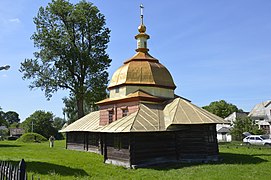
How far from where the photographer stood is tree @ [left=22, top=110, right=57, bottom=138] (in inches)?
2443

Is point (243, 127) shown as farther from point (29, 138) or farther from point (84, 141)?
point (29, 138)

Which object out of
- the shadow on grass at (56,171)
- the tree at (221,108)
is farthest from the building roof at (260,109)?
the shadow on grass at (56,171)

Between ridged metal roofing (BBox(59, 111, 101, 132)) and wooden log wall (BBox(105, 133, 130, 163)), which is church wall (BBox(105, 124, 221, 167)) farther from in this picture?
ridged metal roofing (BBox(59, 111, 101, 132))

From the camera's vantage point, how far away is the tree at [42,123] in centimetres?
6204

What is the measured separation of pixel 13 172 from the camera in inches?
272

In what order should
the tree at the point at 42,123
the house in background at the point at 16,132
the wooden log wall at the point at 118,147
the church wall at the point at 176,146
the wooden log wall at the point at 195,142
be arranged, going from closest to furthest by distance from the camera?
the wooden log wall at the point at 118,147 → the church wall at the point at 176,146 → the wooden log wall at the point at 195,142 → the tree at the point at 42,123 → the house in background at the point at 16,132

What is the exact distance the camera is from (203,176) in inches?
532

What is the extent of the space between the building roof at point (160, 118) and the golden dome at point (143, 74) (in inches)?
84.8

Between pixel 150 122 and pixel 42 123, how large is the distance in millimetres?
50052

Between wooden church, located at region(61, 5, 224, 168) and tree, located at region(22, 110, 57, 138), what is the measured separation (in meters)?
41.3

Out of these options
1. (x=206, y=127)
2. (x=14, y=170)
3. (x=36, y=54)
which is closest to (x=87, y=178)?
(x=14, y=170)

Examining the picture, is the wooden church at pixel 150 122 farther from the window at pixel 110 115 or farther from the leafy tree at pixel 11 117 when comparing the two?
the leafy tree at pixel 11 117

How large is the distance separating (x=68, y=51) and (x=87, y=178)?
82.2 feet

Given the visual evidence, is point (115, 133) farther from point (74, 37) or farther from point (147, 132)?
point (74, 37)
